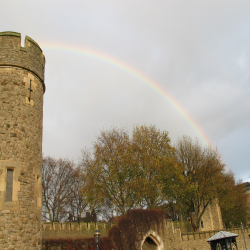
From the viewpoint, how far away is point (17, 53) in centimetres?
1248

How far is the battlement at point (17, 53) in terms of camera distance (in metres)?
12.3

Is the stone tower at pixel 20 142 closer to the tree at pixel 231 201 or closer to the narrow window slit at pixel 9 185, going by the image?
the narrow window slit at pixel 9 185

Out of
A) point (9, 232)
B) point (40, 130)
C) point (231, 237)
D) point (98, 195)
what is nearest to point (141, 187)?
point (98, 195)

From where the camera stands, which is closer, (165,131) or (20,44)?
(20,44)

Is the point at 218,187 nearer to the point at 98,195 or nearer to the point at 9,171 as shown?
the point at 98,195

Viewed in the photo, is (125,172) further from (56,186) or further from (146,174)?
(56,186)

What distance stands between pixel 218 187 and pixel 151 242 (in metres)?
15.1

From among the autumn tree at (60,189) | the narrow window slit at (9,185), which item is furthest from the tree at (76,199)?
the narrow window slit at (9,185)

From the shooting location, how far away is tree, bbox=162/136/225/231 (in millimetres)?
29558

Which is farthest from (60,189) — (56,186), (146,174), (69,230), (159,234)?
(159,234)

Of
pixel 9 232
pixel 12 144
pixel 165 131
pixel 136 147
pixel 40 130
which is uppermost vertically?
pixel 165 131

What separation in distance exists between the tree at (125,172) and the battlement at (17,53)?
15.1 metres

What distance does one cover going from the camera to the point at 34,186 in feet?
38.5

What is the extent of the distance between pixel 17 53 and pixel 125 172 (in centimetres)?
1684
